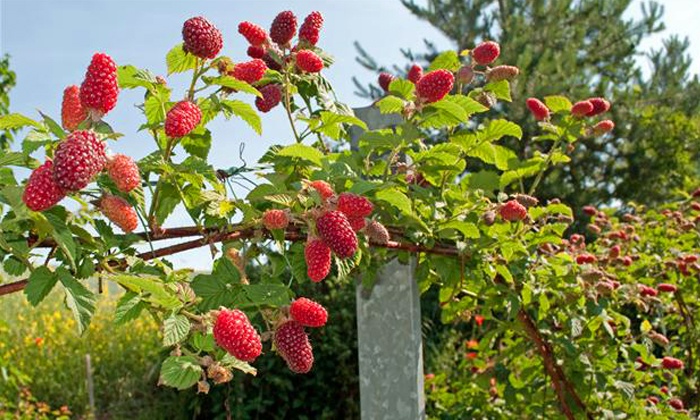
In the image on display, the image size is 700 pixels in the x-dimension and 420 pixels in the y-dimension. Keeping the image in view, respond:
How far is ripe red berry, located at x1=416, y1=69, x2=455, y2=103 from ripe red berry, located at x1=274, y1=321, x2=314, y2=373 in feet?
1.68

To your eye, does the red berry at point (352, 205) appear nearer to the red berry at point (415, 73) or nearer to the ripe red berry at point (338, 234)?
the ripe red berry at point (338, 234)

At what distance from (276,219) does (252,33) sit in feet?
1.47

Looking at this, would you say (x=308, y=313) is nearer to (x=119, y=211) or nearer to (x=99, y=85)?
(x=119, y=211)

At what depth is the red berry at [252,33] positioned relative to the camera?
1.52 m

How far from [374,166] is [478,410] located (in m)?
1.57

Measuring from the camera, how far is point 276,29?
1517 mm

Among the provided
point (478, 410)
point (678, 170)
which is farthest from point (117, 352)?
point (678, 170)

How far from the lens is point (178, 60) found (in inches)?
52.2

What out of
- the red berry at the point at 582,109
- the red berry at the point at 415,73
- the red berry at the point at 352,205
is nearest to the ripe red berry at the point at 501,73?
the red berry at the point at 415,73

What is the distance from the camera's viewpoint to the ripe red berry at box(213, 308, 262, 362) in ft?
3.37

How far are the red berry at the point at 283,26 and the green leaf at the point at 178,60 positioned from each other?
0.77 ft

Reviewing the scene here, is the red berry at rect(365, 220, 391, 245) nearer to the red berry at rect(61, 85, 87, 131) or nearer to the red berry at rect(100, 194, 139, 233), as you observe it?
the red berry at rect(100, 194, 139, 233)

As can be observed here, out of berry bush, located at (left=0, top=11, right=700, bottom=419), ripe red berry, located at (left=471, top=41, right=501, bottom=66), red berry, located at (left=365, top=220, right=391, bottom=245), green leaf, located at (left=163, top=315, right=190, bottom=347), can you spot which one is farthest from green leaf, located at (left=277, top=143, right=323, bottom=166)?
ripe red berry, located at (left=471, top=41, right=501, bottom=66)

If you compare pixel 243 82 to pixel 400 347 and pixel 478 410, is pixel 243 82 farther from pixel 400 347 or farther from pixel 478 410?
pixel 478 410
